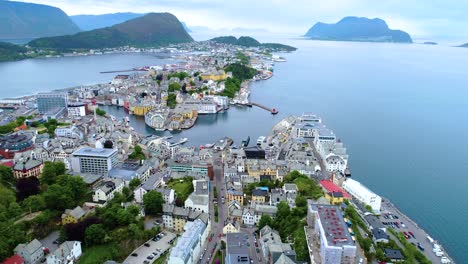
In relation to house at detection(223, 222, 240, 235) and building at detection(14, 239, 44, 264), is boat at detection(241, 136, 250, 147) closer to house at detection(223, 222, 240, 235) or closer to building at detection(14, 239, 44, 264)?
house at detection(223, 222, 240, 235)

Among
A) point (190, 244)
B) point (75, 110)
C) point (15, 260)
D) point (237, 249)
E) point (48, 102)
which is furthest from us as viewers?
point (48, 102)

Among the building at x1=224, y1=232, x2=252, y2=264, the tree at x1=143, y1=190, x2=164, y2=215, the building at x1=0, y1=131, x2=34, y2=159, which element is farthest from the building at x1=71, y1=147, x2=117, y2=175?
the building at x1=224, y1=232, x2=252, y2=264

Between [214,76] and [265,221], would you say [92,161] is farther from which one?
[214,76]

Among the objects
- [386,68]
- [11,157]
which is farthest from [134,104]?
[386,68]

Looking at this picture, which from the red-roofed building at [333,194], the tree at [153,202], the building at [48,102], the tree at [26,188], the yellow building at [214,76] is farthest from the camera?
the yellow building at [214,76]

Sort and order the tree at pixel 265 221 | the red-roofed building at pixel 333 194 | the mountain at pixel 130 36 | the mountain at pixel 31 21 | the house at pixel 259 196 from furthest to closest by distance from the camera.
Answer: the mountain at pixel 31 21, the mountain at pixel 130 36, the house at pixel 259 196, the red-roofed building at pixel 333 194, the tree at pixel 265 221

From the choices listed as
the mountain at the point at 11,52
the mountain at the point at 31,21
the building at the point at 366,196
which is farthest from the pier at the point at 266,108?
the mountain at the point at 31,21

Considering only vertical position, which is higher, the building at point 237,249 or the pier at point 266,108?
the pier at point 266,108

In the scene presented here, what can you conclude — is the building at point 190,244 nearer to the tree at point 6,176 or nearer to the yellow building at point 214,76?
the tree at point 6,176

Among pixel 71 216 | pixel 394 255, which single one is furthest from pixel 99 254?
pixel 394 255
